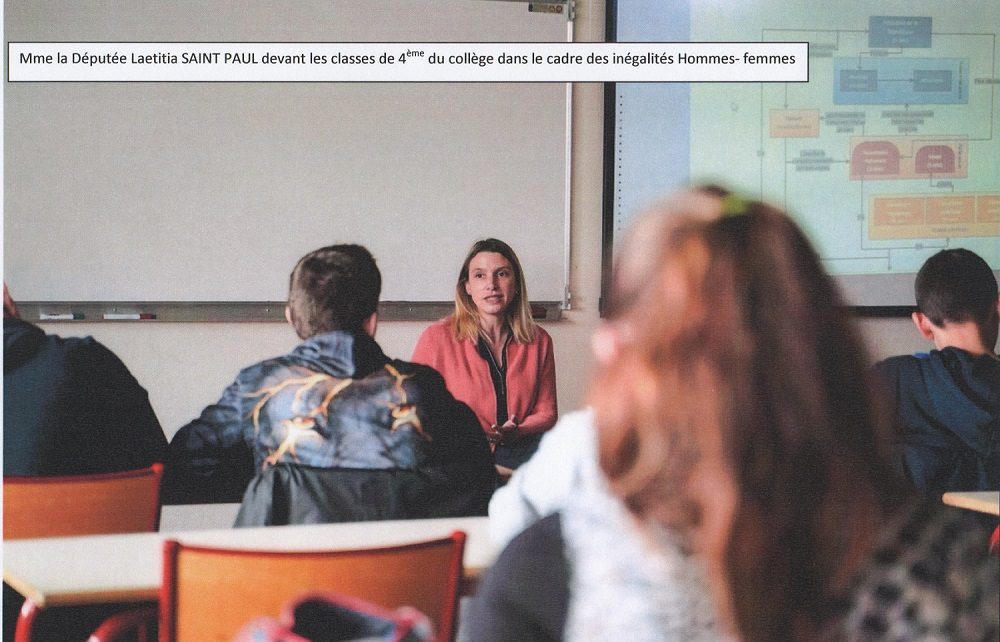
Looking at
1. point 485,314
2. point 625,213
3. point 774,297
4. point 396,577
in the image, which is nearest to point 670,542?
point 774,297

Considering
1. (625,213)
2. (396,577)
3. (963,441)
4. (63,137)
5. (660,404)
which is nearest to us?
(660,404)

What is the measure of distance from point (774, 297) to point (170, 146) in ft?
10.1

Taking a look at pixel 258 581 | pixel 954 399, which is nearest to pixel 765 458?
pixel 258 581

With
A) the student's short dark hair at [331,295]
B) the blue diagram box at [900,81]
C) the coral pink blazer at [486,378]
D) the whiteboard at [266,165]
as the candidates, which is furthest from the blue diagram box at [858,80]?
the student's short dark hair at [331,295]

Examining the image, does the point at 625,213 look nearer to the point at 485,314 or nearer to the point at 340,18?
the point at 485,314

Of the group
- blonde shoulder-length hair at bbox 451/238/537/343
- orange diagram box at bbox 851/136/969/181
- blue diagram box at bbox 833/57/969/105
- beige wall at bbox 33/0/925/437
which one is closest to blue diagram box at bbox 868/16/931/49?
blue diagram box at bbox 833/57/969/105

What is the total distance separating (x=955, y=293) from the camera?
237 centimetres

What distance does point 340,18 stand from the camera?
3.40m

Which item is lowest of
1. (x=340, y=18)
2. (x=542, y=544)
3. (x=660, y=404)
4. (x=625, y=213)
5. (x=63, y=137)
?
(x=542, y=544)

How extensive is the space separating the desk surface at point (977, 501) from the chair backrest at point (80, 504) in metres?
1.59

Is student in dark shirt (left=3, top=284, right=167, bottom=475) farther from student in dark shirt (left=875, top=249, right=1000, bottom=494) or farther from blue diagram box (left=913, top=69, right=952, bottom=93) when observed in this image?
blue diagram box (left=913, top=69, right=952, bottom=93)

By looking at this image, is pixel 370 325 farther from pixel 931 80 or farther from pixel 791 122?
pixel 931 80

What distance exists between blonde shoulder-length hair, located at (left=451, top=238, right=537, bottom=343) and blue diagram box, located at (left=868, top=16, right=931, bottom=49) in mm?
1754

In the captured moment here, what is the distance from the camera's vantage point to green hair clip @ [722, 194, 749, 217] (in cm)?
68
